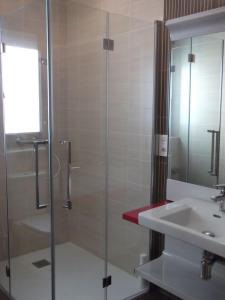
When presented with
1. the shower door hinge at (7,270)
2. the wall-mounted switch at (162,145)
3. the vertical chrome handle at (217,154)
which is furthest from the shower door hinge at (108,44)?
the shower door hinge at (7,270)

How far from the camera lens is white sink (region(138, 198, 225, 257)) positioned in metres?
1.52

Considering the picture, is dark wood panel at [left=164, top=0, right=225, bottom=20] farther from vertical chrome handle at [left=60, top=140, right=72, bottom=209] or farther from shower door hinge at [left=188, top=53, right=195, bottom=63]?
vertical chrome handle at [left=60, top=140, right=72, bottom=209]

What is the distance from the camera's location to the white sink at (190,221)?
1.52 meters

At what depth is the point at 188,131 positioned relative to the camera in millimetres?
2209

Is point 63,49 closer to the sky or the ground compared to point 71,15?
closer to the ground

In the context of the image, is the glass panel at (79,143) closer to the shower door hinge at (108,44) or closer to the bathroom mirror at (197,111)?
the shower door hinge at (108,44)

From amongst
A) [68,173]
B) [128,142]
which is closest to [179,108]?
[128,142]

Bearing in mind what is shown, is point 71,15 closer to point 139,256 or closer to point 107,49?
point 107,49

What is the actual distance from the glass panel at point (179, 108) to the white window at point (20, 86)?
1052 mm

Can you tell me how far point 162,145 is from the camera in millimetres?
2418

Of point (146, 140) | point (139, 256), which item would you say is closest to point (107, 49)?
point (146, 140)

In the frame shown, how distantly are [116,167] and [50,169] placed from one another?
23.5 inches

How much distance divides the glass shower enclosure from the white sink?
0.62 meters

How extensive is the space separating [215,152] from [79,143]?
1.22m
